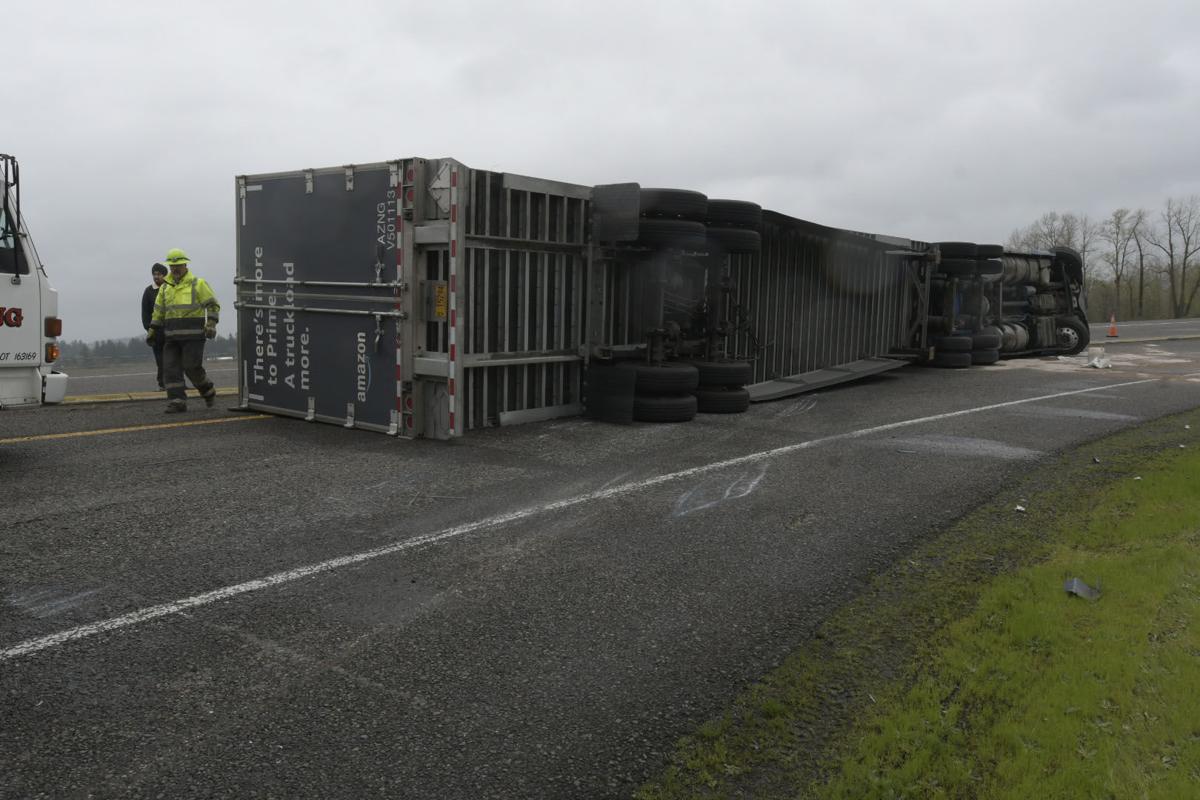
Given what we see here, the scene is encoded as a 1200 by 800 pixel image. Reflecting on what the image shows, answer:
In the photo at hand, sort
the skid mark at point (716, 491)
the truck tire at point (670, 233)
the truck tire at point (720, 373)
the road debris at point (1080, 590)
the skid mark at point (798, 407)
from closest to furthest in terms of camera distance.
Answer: the road debris at point (1080, 590) → the skid mark at point (716, 491) → the truck tire at point (670, 233) → the truck tire at point (720, 373) → the skid mark at point (798, 407)

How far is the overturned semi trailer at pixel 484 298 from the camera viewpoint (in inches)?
356

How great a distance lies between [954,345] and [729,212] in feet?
27.7

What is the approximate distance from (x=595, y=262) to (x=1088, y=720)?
820 cm

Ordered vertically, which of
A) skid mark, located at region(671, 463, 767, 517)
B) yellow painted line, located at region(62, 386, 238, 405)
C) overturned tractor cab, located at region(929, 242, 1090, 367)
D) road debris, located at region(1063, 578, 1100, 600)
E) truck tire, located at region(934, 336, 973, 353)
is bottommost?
road debris, located at region(1063, 578, 1100, 600)

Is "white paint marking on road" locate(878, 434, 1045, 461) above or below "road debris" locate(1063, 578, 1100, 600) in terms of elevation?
above

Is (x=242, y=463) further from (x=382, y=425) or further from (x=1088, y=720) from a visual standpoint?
(x=1088, y=720)

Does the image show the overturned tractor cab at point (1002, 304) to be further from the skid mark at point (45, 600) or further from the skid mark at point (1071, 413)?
the skid mark at point (45, 600)

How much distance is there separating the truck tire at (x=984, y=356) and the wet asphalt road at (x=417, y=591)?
9921 mm

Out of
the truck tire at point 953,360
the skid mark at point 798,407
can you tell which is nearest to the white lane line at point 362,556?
the skid mark at point 798,407

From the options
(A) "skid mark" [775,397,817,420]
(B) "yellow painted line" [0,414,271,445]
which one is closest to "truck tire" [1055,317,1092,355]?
(A) "skid mark" [775,397,817,420]

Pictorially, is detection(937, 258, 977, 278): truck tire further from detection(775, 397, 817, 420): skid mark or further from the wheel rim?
detection(775, 397, 817, 420): skid mark

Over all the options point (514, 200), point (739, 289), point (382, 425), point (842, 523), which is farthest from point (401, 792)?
point (739, 289)

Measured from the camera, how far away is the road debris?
450 cm

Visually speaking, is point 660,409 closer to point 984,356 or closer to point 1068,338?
point 984,356
